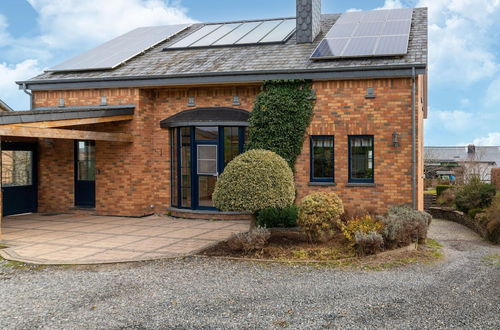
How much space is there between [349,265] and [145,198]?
7761 mm

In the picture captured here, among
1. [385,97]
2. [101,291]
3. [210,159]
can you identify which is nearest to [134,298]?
[101,291]

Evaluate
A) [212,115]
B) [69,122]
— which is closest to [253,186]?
[212,115]

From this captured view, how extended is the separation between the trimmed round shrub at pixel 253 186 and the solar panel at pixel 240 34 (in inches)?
284

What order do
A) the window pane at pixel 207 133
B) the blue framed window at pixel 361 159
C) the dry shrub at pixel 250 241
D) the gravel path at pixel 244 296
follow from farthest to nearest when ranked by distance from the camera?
the window pane at pixel 207 133 → the blue framed window at pixel 361 159 → the dry shrub at pixel 250 241 → the gravel path at pixel 244 296

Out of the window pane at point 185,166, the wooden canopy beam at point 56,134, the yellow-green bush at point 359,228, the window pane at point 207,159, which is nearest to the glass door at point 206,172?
the window pane at point 207,159

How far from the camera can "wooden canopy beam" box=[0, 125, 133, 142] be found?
995 cm

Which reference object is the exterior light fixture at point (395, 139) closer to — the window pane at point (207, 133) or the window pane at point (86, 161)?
the window pane at point (207, 133)

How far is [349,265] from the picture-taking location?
7.83 m

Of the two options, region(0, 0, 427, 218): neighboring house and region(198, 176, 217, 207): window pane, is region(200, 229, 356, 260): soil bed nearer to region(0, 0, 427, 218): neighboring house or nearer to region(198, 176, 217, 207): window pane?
region(0, 0, 427, 218): neighboring house

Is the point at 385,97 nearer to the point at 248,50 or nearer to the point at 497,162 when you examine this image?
the point at 248,50

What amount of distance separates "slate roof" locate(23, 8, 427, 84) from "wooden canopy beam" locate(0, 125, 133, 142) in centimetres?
184

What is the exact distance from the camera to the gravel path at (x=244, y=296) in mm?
5270

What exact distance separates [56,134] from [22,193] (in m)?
4.79

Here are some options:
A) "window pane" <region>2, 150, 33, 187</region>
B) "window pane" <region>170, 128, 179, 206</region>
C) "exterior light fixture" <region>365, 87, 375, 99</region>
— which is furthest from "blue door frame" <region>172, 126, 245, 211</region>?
"window pane" <region>2, 150, 33, 187</region>
